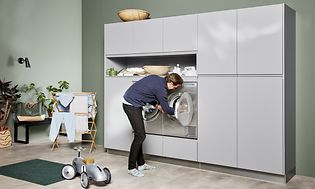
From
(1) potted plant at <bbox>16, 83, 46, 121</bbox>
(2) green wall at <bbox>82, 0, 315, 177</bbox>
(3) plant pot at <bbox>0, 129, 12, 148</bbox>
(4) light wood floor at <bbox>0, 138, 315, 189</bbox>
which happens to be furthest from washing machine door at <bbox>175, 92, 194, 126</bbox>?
(3) plant pot at <bbox>0, 129, 12, 148</bbox>

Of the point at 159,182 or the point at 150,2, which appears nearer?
the point at 159,182

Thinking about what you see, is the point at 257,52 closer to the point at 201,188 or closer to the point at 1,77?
the point at 201,188

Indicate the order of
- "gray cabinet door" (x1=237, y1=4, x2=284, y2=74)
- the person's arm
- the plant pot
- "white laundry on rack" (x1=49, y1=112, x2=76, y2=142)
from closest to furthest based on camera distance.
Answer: "gray cabinet door" (x1=237, y1=4, x2=284, y2=74) < the person's arm < "white laundry on rack" (x1=49, y1=112, x2=76, y2=142) < the plant pot

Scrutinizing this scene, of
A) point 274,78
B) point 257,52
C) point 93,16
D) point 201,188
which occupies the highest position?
point 93,16

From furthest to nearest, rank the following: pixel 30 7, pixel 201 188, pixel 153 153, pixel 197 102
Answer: pixel 30 7
pixel 153 153
pixel 197 102
pixel 201 188

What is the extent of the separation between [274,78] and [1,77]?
14.3ft

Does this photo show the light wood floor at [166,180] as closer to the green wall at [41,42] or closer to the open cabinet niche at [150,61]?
the open cabinet niche at [150,61]

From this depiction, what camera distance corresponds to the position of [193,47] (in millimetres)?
4629

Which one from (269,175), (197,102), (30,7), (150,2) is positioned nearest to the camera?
(269,175)

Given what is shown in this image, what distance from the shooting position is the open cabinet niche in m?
5.21

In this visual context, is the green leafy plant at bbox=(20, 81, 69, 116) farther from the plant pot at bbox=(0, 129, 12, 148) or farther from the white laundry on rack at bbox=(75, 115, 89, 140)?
the white laundry on rack at bbox=(75, 115, 89, 140)

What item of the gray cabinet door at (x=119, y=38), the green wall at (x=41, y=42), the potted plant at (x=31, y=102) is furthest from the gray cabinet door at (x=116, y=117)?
the green wall at (x=41, y=42)

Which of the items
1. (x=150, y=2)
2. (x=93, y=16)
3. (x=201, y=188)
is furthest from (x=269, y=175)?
(x=93, y=16)

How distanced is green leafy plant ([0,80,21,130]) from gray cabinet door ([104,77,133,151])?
1610 mm
